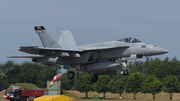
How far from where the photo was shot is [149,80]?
67.4 m

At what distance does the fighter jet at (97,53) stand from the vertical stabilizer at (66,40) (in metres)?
3.19

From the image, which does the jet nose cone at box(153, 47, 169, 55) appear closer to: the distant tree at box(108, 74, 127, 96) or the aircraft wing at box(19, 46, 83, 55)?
the aircraft wing at box(19, 46, 83, 55)

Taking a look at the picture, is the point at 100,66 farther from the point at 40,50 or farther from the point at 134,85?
the point at 134,85

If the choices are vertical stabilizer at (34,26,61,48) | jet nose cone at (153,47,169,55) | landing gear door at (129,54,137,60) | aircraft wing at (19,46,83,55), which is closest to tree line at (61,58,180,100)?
vertical stabilizer at (34,26,61,48)

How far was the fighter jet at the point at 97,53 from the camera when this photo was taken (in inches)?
1140

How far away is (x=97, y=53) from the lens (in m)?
30.6

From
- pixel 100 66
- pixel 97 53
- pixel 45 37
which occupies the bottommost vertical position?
pixel 100 66

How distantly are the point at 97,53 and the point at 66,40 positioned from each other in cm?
608

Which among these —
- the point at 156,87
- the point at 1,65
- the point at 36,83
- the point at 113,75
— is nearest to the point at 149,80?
the point at 156,87

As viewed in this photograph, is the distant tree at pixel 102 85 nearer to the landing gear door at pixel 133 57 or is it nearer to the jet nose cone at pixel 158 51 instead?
the landing gear door at pixel 133 57

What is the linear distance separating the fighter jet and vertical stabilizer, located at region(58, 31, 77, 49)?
3.19m

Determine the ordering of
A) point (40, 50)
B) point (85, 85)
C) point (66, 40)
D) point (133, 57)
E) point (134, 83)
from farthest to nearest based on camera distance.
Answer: point (85, 85) → point (134, 83) → point (66, 40) → point (40, 50) → point (133, 57)

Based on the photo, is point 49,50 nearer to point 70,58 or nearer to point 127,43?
point 70,58

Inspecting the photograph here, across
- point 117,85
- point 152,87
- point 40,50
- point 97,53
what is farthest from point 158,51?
point 117,85
